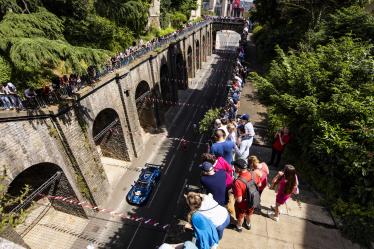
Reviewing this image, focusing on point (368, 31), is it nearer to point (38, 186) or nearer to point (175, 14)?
point (38, 186)

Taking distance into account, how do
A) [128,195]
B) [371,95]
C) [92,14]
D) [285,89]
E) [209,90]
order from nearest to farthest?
[371,95] → [285,89] → [128,195] → [92,14] → [209,90]

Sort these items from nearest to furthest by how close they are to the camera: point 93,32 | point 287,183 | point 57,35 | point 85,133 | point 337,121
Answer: point 287,183
point 337,121
point 57,35
point 85,133
point 93,32

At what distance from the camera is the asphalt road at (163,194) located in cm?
1416

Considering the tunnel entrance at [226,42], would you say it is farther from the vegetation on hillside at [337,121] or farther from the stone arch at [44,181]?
the stone arch at [44,181]

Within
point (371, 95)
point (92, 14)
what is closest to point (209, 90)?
point (92, 14)

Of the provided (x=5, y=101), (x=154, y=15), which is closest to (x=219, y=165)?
(x=5, y=101)

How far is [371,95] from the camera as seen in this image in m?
7.68

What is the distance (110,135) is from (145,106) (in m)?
5.37

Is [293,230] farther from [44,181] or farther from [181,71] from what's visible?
[181,71]

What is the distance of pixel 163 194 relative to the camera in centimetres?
1730

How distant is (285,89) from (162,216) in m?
10.8

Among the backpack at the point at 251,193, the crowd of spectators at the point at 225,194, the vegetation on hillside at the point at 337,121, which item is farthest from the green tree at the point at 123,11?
the backpack at the point at 251,193

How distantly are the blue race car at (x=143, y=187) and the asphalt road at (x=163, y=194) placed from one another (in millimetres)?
470

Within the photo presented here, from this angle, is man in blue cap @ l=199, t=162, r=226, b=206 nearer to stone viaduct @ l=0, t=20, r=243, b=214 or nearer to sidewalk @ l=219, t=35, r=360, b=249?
sidewalk @ l=219, t=35, r=360, b=249
